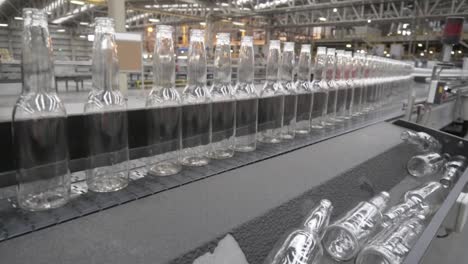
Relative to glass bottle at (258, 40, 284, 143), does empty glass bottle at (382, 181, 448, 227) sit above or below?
below

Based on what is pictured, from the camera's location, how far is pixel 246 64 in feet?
2.70

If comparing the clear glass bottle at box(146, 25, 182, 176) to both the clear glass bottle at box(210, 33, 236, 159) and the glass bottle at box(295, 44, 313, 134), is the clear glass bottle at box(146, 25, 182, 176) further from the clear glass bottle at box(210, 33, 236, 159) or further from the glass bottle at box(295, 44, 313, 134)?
the glass bottle at box(295, 44, 313, 134)

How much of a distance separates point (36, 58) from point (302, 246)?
0.52m

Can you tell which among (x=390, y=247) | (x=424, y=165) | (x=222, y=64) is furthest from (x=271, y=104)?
(x=424, y=165)

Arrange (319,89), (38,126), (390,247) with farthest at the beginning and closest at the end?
(319,89)
(390,247)
(38,126)

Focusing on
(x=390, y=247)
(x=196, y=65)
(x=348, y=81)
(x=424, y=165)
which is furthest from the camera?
(x=348, y=81)

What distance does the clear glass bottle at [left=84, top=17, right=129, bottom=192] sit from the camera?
1.80ft

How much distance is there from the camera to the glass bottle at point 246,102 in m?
0.80

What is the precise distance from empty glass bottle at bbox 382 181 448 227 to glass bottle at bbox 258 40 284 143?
1.15 feet

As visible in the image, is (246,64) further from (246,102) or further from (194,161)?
(194,161)

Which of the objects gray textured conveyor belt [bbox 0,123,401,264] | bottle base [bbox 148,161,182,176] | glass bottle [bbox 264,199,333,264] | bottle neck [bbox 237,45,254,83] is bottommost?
glass bottle [bbox 264,199,333,264]

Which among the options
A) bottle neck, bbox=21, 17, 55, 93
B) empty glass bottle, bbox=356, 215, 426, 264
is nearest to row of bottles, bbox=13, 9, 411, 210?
bottle neck, bbox=21, 17, 55, 93

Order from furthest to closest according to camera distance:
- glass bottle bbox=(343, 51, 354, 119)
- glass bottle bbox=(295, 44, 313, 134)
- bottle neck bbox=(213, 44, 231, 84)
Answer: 1. glass bottle bbox=(343, 51, 354, 119)
2. glass bottle bbox=(295, 44, 313, 134)
3. bottle neck bbox=(213, 44, 231, 84)

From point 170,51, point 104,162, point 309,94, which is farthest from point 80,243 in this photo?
point 309,94
